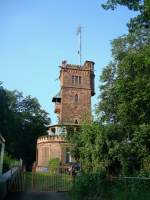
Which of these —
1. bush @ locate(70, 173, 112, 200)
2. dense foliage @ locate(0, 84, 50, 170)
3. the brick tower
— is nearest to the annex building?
the brick tower

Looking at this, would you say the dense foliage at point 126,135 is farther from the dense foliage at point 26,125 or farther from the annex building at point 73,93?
the dense foliage at point 26,125

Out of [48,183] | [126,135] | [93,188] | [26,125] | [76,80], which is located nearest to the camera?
[93,188]

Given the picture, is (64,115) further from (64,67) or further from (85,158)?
(85,158)

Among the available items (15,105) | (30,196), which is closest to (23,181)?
(30,196)

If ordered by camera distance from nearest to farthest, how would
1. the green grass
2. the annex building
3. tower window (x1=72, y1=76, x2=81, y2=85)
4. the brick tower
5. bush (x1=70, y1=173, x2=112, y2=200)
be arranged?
bush (x1=70, y1=173, x2=112, y2=200), the green grass, the annex building, the brick tower, tower window (x1=72, y1=76, x2=81, y2=85)

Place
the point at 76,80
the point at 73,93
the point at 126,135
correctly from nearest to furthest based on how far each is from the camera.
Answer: the point at 126,135
the point at 73,93
the point at 76,80

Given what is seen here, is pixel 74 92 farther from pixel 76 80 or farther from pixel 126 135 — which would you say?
pixel 126 135

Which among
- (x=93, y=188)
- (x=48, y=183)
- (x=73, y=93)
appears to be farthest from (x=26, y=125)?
(x=93, y=188)

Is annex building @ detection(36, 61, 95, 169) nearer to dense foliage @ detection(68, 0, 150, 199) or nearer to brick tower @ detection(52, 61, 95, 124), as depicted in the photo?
brick tower @ detection(52, 61, 95, 124)

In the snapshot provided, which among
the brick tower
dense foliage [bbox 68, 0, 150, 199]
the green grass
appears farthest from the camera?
the brick tower

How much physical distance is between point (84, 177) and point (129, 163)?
4.68 meters

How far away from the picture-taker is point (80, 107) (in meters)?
59.9

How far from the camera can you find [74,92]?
6022 centimetres

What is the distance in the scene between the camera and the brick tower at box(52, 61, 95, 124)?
59.2 m
